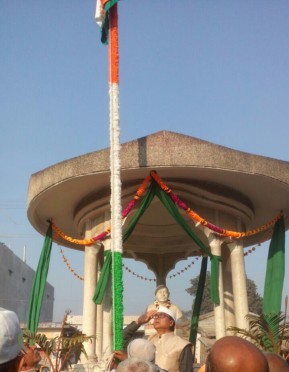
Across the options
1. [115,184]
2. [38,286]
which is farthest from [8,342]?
[38,286]

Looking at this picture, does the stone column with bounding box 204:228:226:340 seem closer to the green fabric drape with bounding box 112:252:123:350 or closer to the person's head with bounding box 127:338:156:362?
the green fabric drape with bounding box 112:252:123:350

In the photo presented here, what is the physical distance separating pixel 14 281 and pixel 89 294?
22.3 m

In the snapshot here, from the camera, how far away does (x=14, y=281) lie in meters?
33.3

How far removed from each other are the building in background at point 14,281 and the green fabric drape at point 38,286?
672 inches

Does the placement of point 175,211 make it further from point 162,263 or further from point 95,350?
point 162,263

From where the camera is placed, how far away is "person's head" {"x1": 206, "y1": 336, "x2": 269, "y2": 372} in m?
2.13

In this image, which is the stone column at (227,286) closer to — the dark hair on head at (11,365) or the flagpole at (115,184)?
the flagpole at (115,184)

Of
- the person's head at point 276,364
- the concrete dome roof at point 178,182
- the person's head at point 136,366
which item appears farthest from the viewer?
the concrete dome roof at point 178,182

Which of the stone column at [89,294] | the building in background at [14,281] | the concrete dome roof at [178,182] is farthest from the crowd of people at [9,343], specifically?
the building in background at [14,281]

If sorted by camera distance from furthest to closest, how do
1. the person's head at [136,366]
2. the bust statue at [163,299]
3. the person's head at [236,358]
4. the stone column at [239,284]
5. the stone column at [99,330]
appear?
the stone column at [99,330]
the stone column at [239,284]
the bust statue at [163,299]
the person's head at [136,366]
the person's head at [236,358]

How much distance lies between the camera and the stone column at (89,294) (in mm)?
12281

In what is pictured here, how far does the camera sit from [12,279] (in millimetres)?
32812

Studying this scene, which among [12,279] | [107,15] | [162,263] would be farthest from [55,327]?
[107,15]

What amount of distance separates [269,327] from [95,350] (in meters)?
5.20
